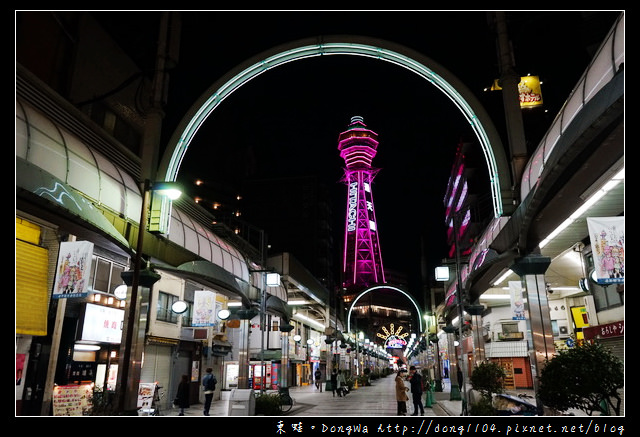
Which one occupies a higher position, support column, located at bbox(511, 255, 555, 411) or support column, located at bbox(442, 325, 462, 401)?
support column, located at bbox(511, 255, 555, 411)

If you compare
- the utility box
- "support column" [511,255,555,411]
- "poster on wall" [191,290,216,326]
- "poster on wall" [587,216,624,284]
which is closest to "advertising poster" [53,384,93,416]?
the utility box

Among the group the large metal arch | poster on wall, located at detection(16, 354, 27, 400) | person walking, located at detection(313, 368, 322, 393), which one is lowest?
person walking, located at detection(313, 368, 322, 393)

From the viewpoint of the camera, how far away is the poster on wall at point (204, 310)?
2242 cm

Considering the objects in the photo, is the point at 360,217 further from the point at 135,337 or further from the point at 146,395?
the point at 135,337

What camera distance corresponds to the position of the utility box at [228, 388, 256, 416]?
17.2 m

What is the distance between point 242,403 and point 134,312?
7456 mm

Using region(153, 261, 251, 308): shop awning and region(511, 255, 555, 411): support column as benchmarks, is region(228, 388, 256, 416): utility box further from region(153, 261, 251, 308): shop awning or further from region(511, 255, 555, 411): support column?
region(511, 255, 555, 411): support column

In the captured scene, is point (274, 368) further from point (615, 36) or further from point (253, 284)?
point (615, 36)

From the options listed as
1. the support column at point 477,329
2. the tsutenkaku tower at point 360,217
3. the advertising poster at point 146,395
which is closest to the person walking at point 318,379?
the support column at point 477,329

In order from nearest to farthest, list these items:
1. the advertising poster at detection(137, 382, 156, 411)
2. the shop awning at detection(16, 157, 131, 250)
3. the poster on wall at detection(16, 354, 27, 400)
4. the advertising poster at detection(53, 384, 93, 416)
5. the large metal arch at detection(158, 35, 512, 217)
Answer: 1. the shop awning at detection(16, 157, 131, 250)
2. the poster on wall at detection(16, 354, 27, 400)
3. the advertising poster at detection(53, 384, 93, 416)
4. the large metal arch at detection(158, 35, 512, 217)
5. the advertising poster at detection(137, 382, 156, 411)

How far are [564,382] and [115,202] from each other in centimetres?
1427

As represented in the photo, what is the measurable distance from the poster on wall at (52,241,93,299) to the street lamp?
1.31 m
